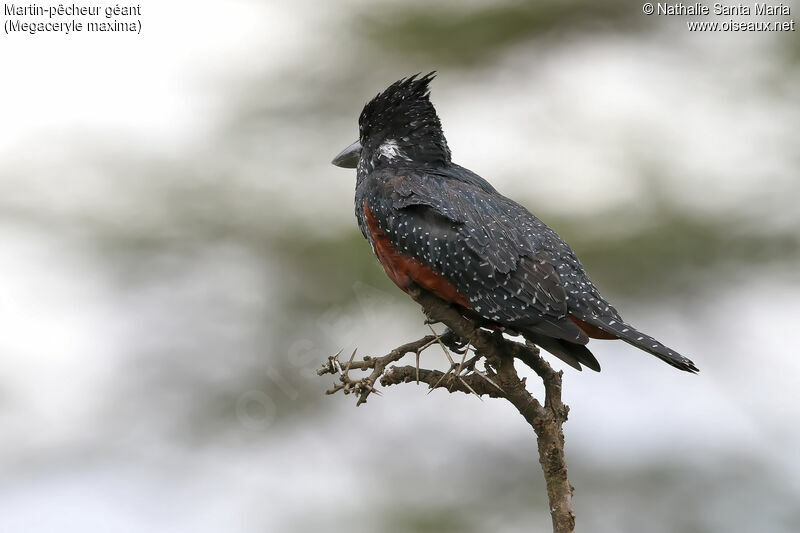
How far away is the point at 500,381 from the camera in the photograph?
2225 mm

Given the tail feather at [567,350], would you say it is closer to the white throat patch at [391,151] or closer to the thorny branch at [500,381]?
the thorny branch at [500,381]

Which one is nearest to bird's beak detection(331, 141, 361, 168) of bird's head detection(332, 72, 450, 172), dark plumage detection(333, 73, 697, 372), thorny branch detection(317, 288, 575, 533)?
bird's head detection(332, 72, 450, 172)

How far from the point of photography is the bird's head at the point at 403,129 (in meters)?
2.89

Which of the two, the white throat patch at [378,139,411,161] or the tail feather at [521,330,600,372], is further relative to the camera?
the white throat patch at [378,139,411,161]

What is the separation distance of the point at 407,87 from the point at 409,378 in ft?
3.69

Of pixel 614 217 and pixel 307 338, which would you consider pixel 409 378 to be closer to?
pixel 307 338

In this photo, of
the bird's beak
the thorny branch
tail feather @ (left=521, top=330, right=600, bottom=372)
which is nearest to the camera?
the thorny branch

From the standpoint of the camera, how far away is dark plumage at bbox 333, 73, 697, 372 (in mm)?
2346

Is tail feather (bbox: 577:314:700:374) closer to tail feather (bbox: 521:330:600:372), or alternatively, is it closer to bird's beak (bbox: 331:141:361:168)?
tail feather (bbox: 521:330:600:372)

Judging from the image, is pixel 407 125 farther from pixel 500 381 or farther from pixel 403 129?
pixel 500 381

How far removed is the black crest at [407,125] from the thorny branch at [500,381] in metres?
0.72

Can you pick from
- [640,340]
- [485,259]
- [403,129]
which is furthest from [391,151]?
[640,340]

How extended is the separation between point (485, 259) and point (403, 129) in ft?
2.18

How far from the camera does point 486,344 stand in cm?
231
